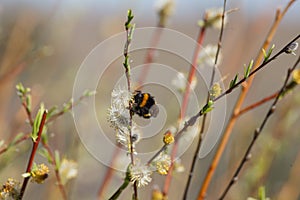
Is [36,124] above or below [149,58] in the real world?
below

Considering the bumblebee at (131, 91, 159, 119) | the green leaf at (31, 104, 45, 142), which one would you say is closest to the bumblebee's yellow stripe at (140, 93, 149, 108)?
the bumblebee at (131, 91, 159, 119)

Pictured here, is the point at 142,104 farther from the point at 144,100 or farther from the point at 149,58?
the point at 149,58

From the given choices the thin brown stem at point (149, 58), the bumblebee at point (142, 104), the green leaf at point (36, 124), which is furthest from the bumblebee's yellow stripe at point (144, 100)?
the thin brown stem at point (149, 58)

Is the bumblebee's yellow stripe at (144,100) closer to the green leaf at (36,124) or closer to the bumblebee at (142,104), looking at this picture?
the bumblebee at (142,104)

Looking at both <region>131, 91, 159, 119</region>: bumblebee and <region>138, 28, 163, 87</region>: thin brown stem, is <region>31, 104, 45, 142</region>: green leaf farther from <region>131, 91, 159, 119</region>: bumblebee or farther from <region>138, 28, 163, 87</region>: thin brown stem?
<region>138, 28, 163, 87</region>: thin brown stem

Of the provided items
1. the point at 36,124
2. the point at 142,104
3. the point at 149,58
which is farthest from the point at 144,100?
the point at 149,58

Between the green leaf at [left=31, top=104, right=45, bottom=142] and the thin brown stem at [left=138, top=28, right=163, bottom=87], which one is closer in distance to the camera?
the green leaf at [left=31, top=104, right=45, bottom=142]

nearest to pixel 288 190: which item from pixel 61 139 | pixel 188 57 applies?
pixel 188 57

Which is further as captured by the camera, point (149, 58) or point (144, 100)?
point (149, 58)
